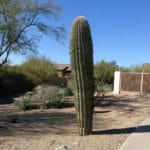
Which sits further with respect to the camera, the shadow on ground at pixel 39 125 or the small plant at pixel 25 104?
the small plant at pixel 25 104

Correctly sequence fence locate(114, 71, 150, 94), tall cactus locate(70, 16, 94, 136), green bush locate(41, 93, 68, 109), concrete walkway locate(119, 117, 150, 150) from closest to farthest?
1. concrete walkway locate(119, 117, 150, 150)
2. tall cactus locate(70, 16, 94, 136)
3. green bush locate(41, 93, 68, 109)
4. fence locate(114, 71, 150, 94)

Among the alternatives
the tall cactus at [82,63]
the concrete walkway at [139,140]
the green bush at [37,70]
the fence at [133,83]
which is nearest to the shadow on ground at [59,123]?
the concrete walkway at [139,140]

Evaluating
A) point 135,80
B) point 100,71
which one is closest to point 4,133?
point 135,80

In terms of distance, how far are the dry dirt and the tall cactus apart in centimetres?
111

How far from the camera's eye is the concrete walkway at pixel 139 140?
9.85 m

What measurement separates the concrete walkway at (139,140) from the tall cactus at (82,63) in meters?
1.69

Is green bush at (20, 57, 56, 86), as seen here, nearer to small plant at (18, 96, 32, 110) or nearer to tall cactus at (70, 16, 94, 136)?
small plant at (18, 96, 32, 110)

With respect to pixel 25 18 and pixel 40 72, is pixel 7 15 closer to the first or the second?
pixel 25 18

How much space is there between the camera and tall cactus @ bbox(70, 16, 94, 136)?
11.7 metres

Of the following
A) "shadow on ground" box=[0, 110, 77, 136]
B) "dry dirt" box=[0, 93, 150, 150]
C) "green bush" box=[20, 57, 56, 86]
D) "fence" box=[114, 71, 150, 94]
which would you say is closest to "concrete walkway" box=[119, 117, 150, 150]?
"dry dirt" box=[0, 93, 150, 150]

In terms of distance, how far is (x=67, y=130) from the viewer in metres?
13.4

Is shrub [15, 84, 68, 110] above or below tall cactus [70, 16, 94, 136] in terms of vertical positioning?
below

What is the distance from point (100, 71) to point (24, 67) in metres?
11.0

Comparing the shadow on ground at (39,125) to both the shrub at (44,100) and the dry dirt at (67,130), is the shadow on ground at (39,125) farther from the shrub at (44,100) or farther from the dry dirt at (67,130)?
the shrub at (44,100)
